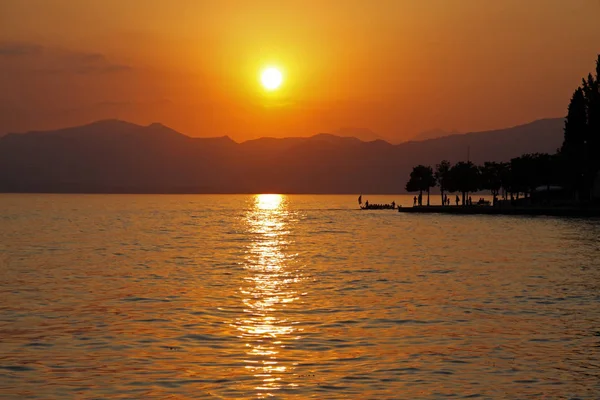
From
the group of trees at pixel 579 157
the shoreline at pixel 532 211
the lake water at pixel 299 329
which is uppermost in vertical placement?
the group of trees at pixel 579 157

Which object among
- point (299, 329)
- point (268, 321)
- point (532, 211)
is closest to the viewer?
point (299, 329)

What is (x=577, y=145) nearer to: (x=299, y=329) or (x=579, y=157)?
(x=579, y=157)

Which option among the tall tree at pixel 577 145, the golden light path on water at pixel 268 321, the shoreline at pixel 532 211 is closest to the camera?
the golden light path on water at pixel 268 321

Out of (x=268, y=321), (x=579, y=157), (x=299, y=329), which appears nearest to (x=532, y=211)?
(x=579, y=157)

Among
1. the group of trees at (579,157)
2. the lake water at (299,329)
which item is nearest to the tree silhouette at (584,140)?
the group of trees at (579,157)

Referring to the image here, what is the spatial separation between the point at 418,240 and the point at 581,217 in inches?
2834

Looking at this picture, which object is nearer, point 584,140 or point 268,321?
point 268,321

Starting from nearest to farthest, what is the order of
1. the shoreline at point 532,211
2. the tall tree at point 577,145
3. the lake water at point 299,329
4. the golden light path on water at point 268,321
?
the lake water at point 299,329, the golden light path on water at point 268,321, the shoreline at point 532,211, the tall tree at point 577,145

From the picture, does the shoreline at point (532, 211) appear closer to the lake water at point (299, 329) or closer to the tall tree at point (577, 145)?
the tall tree at point (577, 145)

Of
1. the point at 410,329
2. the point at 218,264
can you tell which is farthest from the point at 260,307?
the point at 218,264

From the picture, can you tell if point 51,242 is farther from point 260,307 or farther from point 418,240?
point 260,307

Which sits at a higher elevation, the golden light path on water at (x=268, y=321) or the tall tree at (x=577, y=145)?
the tall tree at (x=577, y=145)

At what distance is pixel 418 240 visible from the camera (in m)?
84.1

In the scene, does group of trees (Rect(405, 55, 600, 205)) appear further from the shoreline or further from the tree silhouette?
the shoreline
